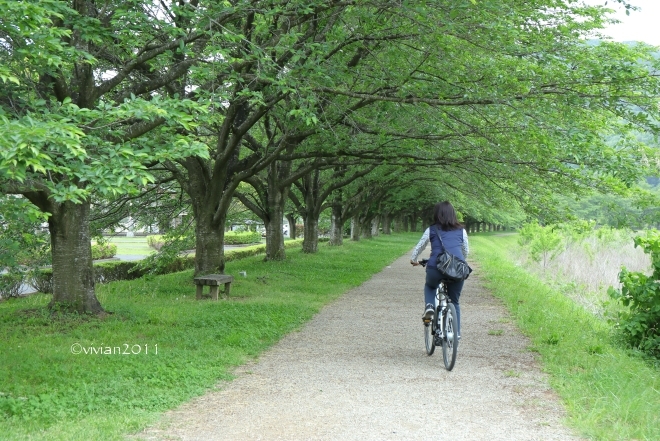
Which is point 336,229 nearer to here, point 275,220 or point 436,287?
point 275,220

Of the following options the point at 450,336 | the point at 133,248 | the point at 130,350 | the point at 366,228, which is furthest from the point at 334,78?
the point at 366,228

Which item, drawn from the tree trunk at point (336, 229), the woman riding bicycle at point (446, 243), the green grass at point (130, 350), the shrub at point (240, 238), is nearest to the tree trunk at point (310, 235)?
the tree trunk at point (336, 229)

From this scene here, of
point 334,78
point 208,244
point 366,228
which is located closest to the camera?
point 334,78

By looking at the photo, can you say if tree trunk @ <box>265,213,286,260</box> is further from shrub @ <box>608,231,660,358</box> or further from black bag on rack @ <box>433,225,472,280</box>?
black bag on rack @ <box>433,225,472,280</box>

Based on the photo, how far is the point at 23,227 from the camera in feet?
38.1

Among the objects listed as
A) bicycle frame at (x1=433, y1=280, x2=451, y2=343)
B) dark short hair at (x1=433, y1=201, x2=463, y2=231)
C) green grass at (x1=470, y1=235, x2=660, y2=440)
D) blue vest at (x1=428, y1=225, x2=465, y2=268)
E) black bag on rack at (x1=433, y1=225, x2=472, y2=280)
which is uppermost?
dark short hair at (x1=433, y1=201, x2=463, y2=231)

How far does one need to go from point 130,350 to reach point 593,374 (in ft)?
16.9

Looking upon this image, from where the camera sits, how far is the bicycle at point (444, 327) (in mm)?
6781

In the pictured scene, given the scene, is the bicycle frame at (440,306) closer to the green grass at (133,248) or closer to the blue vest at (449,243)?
the blue vest at (449,243)

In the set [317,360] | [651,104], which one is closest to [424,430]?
[317,360]

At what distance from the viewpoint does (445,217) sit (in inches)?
280

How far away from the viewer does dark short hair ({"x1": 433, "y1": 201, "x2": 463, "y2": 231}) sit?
7.05m

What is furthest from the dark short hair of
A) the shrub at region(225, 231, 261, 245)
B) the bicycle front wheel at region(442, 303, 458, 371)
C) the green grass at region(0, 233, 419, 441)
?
the shrub at region(225, 231, 261, 245)

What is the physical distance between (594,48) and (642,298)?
439 cm
